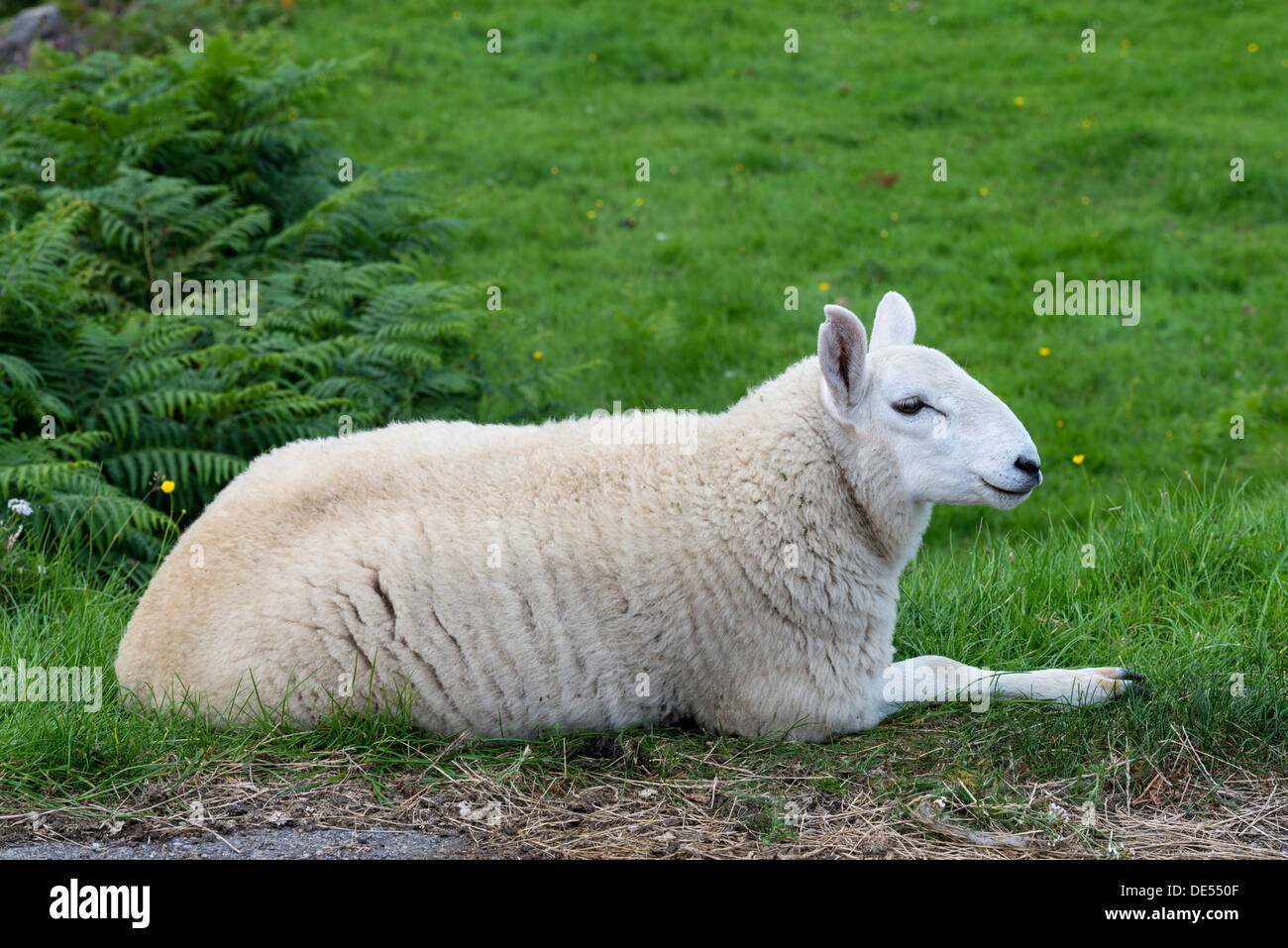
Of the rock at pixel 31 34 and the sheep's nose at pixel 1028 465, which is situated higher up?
the rock at pixel 31 34

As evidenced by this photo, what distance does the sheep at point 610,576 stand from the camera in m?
4.54

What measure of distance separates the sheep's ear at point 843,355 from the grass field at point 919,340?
1338 mm

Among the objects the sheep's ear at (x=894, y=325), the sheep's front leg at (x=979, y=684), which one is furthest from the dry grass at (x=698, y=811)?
the sheep's ear at (x=894, y=325)

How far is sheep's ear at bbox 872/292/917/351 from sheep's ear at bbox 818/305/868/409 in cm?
47

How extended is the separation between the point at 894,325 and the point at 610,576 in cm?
165

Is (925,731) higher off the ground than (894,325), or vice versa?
(894,325)

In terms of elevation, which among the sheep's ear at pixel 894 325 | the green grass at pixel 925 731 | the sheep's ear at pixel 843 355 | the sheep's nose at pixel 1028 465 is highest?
the sheep's ear at pixel 894 325

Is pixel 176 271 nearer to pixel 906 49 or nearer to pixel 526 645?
pixel 526 645

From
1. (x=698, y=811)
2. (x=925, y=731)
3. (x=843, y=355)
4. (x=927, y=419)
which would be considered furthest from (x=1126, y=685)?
(x=698, y=811)

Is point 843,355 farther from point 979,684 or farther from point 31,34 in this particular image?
point 31,34

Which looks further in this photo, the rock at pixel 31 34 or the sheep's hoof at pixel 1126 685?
the rock at pixel 31 34

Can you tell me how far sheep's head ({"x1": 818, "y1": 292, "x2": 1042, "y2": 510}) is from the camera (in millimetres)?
4484

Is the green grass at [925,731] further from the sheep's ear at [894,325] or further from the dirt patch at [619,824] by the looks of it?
the sheep's ear at [894,325]

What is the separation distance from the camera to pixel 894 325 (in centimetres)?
514
